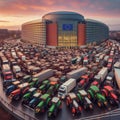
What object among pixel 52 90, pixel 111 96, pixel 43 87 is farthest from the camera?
pixel 43 87

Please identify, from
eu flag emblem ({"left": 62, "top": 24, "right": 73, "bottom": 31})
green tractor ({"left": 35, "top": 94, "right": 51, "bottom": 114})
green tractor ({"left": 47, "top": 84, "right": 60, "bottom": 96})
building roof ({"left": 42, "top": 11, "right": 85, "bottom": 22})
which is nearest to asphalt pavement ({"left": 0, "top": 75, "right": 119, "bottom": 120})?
green tractor ({"left": 35, "top": 94, "right": 51, "bottom": 114})

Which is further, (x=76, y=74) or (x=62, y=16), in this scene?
(x=62, y=16)

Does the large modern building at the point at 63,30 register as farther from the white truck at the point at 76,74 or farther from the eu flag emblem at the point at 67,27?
the white truck at the point at 76,74

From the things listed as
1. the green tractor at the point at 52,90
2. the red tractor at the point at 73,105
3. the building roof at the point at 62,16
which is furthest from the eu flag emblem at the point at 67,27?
the red tractor at the point at 73,105

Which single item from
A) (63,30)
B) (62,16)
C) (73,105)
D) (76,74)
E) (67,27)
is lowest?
(73,105)

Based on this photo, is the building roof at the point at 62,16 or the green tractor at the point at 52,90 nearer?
the green tractor at the point at 52,90

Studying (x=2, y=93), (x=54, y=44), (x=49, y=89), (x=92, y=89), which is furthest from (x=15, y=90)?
(x=54, y=44)

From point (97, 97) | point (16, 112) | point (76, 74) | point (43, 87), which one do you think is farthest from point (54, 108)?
point (76, 74)

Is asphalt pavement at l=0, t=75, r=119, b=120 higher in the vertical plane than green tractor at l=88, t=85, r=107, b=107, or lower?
lower

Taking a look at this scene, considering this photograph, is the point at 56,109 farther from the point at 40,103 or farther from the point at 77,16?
the point at 77,16

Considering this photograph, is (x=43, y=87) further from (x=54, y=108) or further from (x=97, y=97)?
(x=97, y=97)

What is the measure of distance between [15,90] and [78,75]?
14.0 metres

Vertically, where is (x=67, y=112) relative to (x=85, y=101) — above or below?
below

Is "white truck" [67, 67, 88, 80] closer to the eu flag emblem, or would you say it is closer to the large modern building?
the large modern building
